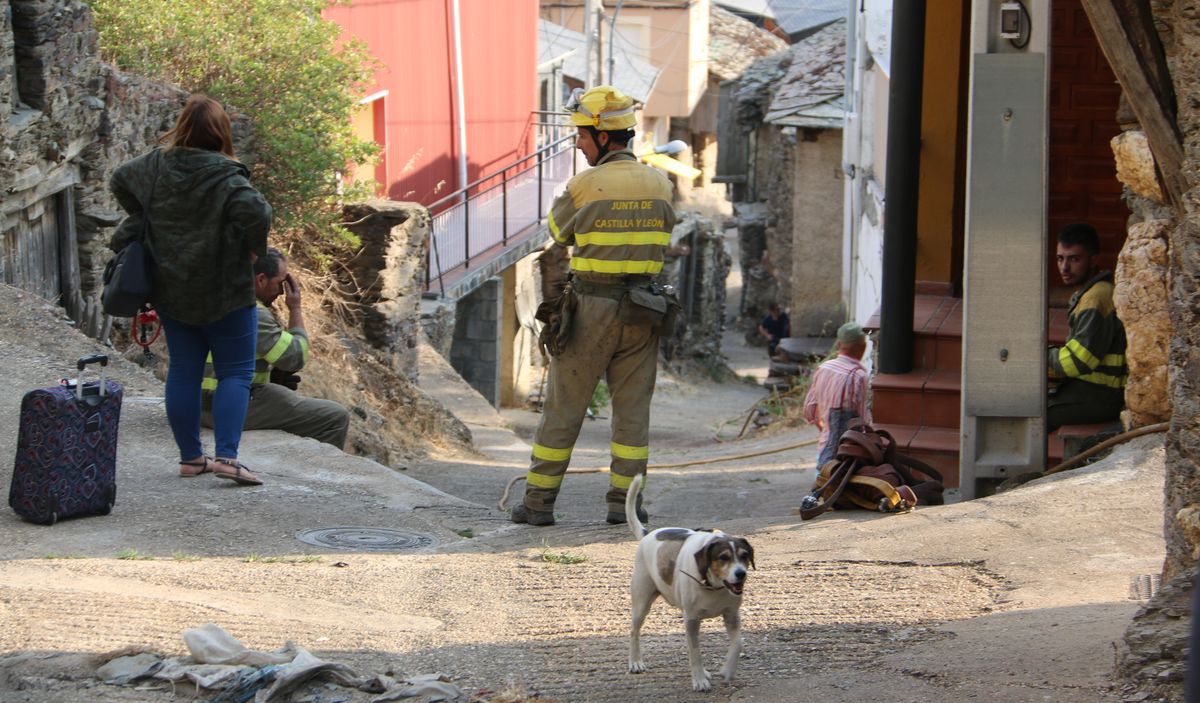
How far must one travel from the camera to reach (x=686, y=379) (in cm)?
2689

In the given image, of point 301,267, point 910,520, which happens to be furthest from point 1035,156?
point 301,267

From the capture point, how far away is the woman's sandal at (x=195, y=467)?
23.9 feet

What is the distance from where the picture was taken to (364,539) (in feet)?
22.1

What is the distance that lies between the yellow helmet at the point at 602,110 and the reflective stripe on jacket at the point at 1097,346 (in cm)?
278

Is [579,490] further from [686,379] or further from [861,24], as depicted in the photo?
[686,379]

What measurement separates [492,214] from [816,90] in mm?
9418

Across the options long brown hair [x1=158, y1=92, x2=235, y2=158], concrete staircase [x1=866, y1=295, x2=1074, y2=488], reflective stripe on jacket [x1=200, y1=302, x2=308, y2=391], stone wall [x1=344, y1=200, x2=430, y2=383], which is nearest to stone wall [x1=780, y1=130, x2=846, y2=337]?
stone wall [x1=344, y1=200, x2=430, y2=383]

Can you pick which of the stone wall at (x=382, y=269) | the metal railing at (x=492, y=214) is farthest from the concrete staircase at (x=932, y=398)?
the metal railing at (x=492, y=214)

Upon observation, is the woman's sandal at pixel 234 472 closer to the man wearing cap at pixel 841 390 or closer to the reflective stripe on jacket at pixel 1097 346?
the man wearing cap at pixel 841 390

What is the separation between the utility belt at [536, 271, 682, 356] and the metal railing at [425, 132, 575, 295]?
11.5m

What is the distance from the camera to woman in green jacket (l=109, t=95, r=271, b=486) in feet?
21.9

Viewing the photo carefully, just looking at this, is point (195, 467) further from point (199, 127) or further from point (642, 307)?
point (642, 307)

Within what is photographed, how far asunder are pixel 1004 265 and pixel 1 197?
6007mm

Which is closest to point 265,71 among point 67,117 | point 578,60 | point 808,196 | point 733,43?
point 67,117
